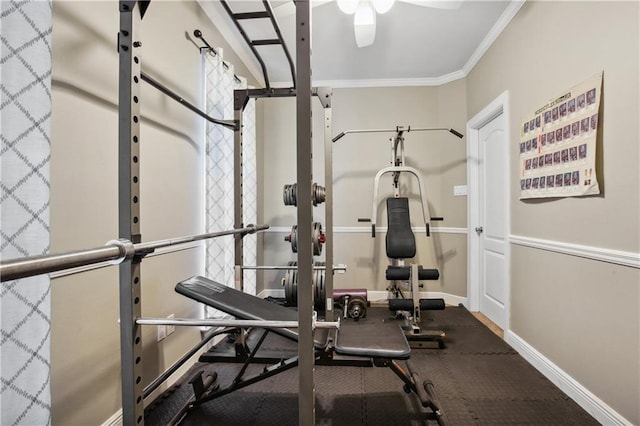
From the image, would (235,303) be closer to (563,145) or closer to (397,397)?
(397,397)

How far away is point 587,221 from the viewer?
1491 mm

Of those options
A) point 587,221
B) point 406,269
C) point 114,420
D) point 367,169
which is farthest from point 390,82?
point 114,420

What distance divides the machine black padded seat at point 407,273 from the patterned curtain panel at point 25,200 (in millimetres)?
2225

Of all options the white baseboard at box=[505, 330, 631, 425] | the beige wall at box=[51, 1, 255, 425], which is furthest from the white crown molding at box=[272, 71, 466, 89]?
the white baseboard at box=[505, 330, 631, 425]

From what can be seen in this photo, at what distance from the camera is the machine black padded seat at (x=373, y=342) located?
1304 mm

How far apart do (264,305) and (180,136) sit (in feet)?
3.98

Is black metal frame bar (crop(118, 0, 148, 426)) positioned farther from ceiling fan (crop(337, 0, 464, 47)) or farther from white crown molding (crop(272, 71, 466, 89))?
white crown molding (crop(272, 71, 466, 89))

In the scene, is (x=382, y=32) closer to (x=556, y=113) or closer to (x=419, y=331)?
(x=556, y=113)

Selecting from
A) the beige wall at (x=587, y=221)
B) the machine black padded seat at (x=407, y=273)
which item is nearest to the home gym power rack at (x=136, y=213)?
the beige wall at (x=587, y=221)

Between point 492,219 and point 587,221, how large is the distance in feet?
4.09

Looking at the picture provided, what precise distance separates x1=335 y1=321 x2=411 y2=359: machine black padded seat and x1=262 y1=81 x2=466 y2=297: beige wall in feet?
5.93

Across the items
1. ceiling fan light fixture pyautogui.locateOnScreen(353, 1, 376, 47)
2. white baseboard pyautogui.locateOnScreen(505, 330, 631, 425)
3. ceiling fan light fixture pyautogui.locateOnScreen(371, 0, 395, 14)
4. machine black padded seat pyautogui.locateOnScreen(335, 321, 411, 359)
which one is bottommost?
white baseboard pyautogui.locateOnScreen(505, 330, 631, 425)

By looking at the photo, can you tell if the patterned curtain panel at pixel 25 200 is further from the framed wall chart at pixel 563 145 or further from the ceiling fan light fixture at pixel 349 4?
the framed wall chart at pixel 563 145

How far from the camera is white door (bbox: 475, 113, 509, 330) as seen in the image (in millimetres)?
2541
